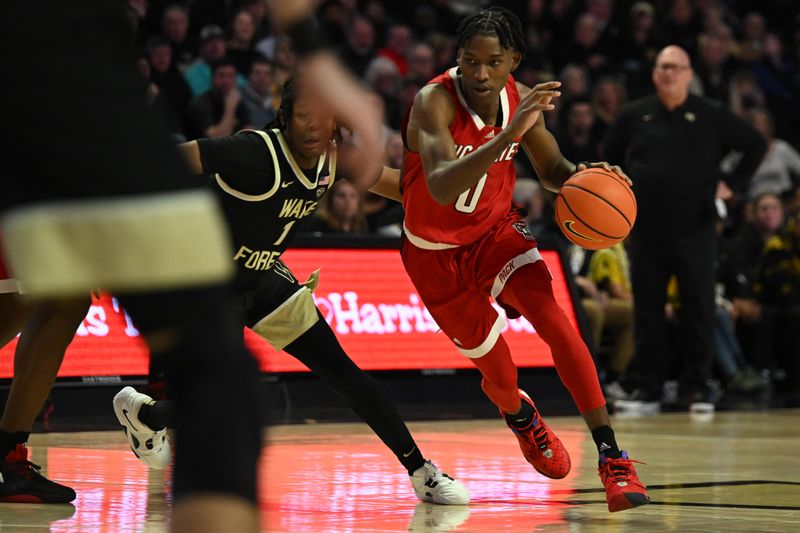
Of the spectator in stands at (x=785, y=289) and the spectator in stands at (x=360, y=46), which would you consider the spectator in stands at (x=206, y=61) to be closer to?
the spectator in stands at (x=360, y=46)

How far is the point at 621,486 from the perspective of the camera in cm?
473

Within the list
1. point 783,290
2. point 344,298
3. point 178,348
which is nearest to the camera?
point 178,348

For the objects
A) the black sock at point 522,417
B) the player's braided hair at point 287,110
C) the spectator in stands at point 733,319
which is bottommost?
Result: the black sock at point 522,417

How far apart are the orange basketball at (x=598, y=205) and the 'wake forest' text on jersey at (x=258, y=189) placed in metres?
0.95

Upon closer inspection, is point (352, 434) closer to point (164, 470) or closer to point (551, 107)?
point (164, 470)

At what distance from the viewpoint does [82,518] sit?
14.6ft

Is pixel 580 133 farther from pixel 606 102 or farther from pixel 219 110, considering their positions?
pixel 219 110

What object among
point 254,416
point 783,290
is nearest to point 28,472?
point 254,416

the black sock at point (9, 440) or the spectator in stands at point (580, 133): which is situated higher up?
the spectator in stands at point (580, 133)

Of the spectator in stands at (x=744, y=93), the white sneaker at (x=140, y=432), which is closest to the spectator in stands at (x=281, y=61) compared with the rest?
the spectator in stands at (x=744, y=93)

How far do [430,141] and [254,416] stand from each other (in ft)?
11.1

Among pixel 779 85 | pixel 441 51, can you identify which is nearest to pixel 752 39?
pixel 779 85

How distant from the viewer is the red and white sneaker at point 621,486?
15.3ft

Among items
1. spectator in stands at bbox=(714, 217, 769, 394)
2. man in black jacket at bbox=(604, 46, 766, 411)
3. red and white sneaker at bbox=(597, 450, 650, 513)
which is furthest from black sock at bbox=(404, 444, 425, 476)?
spectator in stands at bbox=(714, 217, 769, 394)
